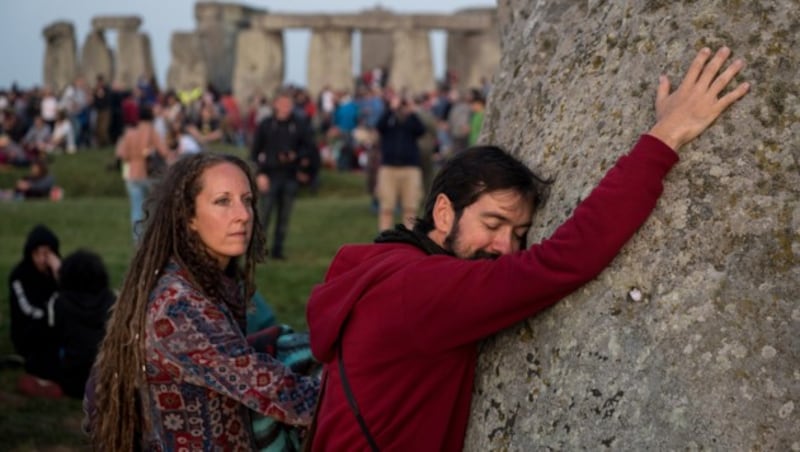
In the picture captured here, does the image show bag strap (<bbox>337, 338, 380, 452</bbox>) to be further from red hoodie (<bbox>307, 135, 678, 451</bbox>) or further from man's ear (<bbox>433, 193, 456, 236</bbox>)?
man's ear (<bbox>433, 193, 456, 236</bbox>)

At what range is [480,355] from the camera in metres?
3.33

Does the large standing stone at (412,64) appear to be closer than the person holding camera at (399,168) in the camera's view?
No

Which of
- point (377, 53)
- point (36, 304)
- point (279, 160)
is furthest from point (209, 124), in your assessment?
point (36, 304)

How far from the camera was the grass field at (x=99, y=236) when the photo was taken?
7.68m

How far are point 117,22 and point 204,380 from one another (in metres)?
41.9

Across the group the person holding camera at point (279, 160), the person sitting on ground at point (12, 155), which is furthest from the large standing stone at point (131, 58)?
the person holding camera at point (279, 160)

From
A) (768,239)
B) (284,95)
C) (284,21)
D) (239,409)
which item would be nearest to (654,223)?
(768,239)

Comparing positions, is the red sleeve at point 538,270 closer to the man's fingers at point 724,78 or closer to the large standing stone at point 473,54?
the man's fingers at point 724,78

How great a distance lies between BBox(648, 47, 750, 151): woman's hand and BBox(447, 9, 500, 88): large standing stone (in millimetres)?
37039

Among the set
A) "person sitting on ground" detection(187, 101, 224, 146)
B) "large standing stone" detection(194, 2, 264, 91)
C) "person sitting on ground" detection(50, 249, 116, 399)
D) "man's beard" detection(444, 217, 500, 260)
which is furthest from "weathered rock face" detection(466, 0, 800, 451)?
"large standing stone" detection(194, 2, 264, 91)

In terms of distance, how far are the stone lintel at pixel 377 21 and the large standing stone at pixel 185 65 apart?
2196mm

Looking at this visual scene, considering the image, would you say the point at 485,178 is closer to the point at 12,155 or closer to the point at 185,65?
the point at 12,155

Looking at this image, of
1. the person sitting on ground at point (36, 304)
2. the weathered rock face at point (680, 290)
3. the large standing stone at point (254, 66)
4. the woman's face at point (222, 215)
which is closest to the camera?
the weathered rock face at point (680, 290)

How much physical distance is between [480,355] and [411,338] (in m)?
0.25
